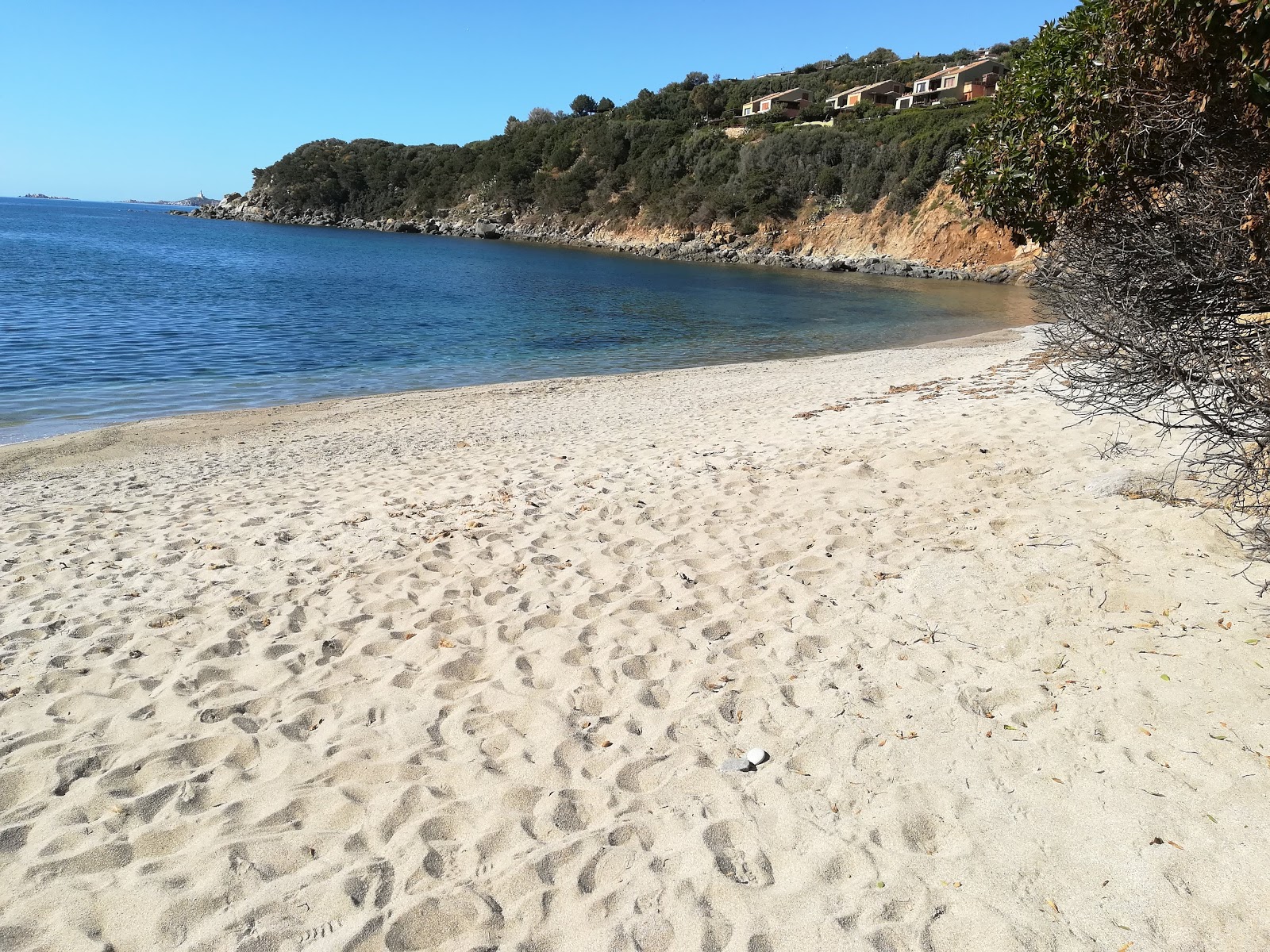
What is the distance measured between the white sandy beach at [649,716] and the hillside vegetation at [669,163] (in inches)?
2145

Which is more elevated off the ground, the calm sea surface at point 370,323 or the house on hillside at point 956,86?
the house on hillside at point 956,86

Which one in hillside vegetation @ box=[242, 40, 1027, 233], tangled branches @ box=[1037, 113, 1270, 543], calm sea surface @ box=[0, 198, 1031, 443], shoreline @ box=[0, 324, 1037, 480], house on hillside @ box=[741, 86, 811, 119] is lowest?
shoreline @ box=[0, 324, 1037, 480]

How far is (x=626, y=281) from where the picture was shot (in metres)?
43.4

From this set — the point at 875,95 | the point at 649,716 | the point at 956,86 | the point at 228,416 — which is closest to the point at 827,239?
the point at 956,86

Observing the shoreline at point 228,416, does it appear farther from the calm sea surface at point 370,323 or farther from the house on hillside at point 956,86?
the house on hillside at point 956,86

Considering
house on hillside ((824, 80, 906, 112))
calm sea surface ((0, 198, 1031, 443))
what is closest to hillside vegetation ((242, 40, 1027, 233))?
house on hillside ((824, 80, 906, 112))

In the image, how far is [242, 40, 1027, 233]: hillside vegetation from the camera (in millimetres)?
65250

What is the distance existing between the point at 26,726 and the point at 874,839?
4152mm

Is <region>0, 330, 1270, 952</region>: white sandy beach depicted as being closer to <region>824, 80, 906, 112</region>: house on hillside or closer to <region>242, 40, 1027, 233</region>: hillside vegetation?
<region>242, 40, 1027, 233</region>: hillside vegetation

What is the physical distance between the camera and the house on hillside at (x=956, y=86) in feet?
251

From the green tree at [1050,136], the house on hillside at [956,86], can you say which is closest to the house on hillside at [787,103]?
the house on hillside at [956,86]

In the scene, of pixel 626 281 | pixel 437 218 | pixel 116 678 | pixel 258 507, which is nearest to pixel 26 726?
pixel 116 678

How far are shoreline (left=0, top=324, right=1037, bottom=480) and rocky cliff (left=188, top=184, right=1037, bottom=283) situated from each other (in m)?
24.7

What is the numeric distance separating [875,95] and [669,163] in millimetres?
25721
